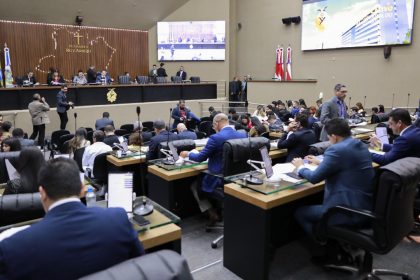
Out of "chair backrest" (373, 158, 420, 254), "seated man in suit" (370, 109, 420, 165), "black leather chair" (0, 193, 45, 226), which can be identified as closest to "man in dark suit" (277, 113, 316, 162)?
"seated man in suit" (370, 109, 420, 165)

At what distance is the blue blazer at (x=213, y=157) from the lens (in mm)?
3609

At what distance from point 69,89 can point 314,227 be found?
933cm

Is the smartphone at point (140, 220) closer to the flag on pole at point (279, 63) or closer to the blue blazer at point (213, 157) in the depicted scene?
the blue blazer at point (213, 157)

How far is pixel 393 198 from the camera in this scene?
7.41 feet

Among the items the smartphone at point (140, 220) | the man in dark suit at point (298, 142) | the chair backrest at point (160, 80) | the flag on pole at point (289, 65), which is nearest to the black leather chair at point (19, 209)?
the smartphone at point (140, 220)

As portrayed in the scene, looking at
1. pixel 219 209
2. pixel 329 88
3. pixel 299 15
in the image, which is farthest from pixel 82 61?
pixel 219 209

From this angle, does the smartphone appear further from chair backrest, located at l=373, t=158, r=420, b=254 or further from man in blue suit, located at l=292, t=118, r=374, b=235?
chair backrest, located at l=373, t=158, r=420, b=254

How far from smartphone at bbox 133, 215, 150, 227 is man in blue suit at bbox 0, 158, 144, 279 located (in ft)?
1.67

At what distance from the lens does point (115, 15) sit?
45.8 feet

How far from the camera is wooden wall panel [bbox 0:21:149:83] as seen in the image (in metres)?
12.7

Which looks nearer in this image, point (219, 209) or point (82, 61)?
point (219, 209)

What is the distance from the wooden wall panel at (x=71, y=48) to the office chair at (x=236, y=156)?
1201 centimetres

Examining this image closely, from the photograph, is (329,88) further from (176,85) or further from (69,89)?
(69,89)

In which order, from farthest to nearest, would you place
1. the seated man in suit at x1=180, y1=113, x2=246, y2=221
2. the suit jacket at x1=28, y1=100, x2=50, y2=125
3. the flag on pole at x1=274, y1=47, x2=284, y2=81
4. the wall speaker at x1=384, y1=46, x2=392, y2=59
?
1. the flag on pole at x1=274, y1=47, x2=284, y2=81
2. the wall speaker at x1=384, y1=46, x2=392, y2=59
3. the suit jacket at x1=28, y1=100, x2=50, y2=125
4. the seated man in suit at x1=180, y1=113, x2=246, y2=221
